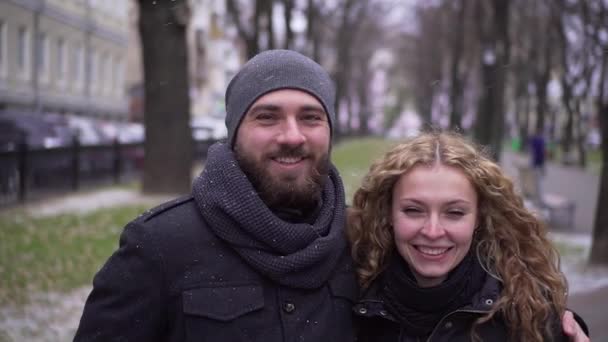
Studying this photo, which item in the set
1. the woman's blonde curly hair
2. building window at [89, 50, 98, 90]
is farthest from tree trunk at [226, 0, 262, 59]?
the woman's blonde curly hair

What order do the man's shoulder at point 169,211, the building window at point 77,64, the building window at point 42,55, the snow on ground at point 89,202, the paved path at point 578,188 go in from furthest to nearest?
the building window at point 77,64 → the building window at point 42,55 → the paved path at point 578,188 → the snow on ground at point 89,202 → the man's shoulder at point 169,211

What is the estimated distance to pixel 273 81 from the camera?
2408mm

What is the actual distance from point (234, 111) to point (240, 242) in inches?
18.5

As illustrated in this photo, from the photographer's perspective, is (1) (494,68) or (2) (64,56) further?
(2) (64,56)

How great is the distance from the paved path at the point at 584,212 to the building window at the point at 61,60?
22.4 m

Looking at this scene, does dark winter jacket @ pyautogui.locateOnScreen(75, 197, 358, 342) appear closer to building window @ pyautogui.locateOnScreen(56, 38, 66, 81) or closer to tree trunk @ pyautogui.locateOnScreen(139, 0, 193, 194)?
tree trunk @ pyautogui.locateOnScreen(139, 0, 193, 194)

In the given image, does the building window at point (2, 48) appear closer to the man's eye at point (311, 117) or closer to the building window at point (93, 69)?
the building window at point (93, 69)

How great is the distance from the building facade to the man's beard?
91.6ft

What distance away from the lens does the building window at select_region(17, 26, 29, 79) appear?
30391 millimetres

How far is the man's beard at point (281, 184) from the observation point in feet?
7.79

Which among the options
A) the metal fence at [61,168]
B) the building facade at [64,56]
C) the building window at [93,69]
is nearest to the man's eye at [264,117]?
the metal fence at [61,168]

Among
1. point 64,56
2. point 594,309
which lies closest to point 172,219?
point 594,309

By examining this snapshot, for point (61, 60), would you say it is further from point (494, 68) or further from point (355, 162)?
point (494, 68)

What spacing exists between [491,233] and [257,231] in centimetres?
90
